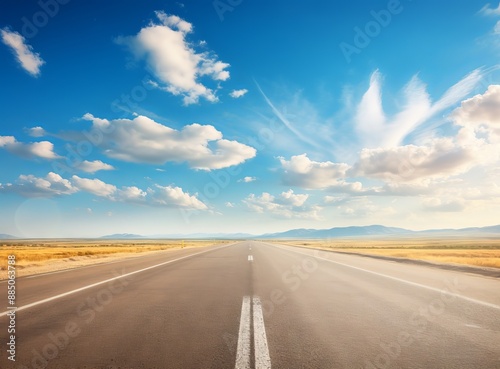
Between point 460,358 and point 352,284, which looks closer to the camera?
point 460,358

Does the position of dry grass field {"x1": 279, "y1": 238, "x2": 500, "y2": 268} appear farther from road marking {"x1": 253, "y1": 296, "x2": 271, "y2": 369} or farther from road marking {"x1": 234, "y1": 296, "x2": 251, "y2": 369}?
road marking {"x1": 234, "y1": 296, "x2": 251, "y2": 369}

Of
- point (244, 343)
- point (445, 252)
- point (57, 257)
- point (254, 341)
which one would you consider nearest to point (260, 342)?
point (254, 341)

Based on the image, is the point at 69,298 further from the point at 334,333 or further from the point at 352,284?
the point at 352,284

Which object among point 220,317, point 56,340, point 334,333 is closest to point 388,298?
point 334,333

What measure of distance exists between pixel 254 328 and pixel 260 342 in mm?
657

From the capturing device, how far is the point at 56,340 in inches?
173

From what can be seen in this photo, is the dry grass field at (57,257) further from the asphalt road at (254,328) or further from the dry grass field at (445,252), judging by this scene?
the dry grass field at (445,252)

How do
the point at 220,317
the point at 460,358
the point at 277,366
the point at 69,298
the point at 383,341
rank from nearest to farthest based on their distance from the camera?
the point at 277,366 < the point at 460,358 < the point at 383,341 < the point at 220,317 < the point at 69,298

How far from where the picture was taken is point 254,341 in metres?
4.23

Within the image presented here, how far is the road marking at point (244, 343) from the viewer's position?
3.51 metres

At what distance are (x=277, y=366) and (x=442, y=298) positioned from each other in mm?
5974

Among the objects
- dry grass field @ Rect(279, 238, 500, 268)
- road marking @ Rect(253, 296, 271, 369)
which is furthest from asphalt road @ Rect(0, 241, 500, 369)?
dry grass field @ Rect(279, 238, 500, 268)

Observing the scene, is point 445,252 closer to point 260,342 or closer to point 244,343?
point 260,342

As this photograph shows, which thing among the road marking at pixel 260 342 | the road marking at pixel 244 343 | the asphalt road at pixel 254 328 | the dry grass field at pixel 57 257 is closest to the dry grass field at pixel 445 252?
the asphalt road at pixel 254 328
